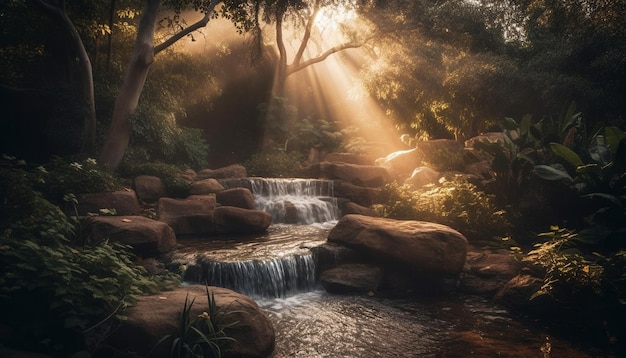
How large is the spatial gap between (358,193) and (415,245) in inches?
277

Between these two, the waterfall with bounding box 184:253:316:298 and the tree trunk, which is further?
the tree trunk

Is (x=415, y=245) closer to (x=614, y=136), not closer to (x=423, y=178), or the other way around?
(x=614, y=136)

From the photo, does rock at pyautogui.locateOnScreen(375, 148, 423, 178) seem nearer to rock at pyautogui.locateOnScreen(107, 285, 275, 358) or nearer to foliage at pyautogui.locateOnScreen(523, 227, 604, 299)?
foliage at pyautogui.locateOnScreen(523, 227, 604, 299)

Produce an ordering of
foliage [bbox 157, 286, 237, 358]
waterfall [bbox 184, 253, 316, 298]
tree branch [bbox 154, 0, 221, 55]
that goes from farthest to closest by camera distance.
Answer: tree branch [bbox 154, 0, 221, 55] < waterfall [bbox 184, 253, 316, 298] < foliage [bbox 157, 286, 237, 358]

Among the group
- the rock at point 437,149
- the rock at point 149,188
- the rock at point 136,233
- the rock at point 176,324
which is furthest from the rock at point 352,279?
the rock at point 437,149

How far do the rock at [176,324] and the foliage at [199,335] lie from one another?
0.08 m

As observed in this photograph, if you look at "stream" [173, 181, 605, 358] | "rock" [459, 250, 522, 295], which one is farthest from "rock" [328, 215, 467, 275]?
"stream" [173, 181, 605, 358]

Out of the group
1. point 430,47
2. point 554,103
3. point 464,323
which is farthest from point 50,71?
point 554,103

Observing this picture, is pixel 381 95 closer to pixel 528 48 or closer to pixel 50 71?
pixel 528 48

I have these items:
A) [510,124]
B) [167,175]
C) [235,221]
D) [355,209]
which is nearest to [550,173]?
[510,124]

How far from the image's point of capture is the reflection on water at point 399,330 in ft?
17.2

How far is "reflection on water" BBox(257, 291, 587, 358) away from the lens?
5234 millimetres

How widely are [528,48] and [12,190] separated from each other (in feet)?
71.7

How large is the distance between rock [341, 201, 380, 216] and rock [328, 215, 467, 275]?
4.39 meters
